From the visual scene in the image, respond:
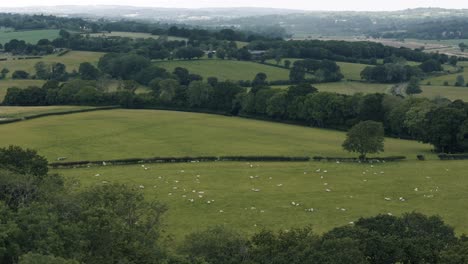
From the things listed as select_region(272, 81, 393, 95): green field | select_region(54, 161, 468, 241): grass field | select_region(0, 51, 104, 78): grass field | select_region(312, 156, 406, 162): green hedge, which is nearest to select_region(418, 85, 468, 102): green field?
select_region(272, 81, 393, 95): green field

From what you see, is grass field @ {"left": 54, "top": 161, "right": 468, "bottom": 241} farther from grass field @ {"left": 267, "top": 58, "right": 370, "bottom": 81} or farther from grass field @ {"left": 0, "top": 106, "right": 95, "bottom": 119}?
→ grass field @ {"left": 267, "top": 58, "right": 370, "bottom": 81}

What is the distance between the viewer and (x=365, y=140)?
6706 cm

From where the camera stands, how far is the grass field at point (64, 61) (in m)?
145

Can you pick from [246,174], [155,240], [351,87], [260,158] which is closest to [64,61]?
[351,87]

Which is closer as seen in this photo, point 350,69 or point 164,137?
point 164,137

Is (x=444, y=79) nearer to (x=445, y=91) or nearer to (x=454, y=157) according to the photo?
(x=445, y=91)

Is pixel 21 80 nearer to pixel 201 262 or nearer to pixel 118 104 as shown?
pixel 118 104

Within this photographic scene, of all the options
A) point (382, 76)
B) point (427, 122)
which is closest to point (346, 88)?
point (382, 76)

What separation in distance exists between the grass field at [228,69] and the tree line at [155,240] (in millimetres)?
106610

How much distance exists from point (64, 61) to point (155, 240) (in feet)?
432

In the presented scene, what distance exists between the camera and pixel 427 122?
7812 cm

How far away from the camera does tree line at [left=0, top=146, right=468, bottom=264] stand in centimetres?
2839

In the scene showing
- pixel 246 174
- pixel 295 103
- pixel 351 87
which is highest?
pixel 295 103

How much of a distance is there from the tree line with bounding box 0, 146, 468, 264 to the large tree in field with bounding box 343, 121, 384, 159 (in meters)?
32.1
